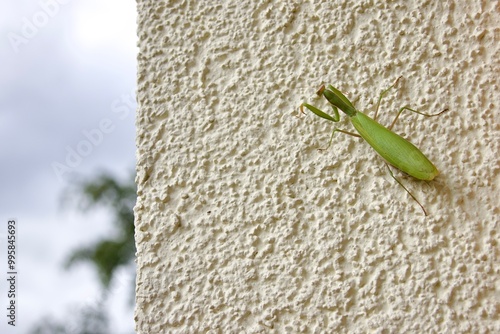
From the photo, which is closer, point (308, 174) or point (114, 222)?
point (308, 174)

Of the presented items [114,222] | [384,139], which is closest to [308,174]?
[384,139]

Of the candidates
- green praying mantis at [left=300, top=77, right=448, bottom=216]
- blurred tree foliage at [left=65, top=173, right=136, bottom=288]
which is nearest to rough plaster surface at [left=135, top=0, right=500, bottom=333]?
green praying mantis at [left=300, top=77, right=448, bottom=216]

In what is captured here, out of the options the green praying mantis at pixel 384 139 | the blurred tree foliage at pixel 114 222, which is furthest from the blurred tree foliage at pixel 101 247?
the green praying mantis at pixel 384 139

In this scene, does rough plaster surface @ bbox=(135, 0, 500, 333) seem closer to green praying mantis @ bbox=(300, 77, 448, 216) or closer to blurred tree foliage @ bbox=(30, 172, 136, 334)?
green praying mantis @ bbox=(300, 77, 448, 216)

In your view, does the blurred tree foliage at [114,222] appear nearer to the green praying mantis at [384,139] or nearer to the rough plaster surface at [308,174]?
the rough plaster surface at [308,174]

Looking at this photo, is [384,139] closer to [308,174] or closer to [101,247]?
[308,174]
